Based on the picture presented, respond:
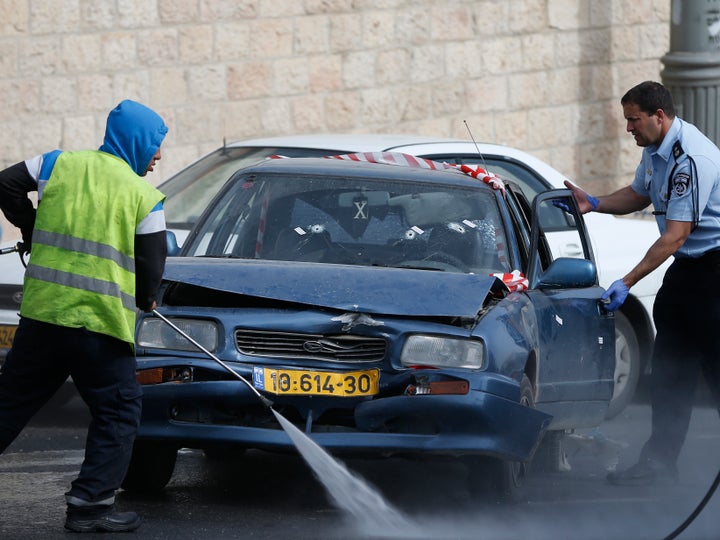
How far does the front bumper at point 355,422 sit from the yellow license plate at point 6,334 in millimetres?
2256

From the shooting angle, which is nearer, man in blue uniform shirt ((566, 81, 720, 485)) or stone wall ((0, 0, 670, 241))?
man in blue uniform shirt ((566, 81, 720, 485))

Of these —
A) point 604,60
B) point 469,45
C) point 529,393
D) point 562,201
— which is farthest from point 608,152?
point 529,393

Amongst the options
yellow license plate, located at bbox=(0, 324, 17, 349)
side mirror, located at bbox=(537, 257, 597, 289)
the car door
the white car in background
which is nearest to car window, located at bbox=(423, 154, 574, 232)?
the white car in background

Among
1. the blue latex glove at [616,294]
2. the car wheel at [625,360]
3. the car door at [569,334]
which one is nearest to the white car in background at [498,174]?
the car wheel at [625,360]

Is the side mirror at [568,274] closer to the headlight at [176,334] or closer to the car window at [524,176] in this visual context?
the headlight at [176,334]

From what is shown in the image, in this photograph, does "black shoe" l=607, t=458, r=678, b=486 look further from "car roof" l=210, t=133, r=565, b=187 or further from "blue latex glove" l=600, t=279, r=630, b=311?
"car roof" l=210, t=133, r=565, b=187

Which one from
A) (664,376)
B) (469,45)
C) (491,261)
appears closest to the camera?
(491,261)

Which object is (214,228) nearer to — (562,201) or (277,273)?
(277,273)

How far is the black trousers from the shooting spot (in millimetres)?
7754

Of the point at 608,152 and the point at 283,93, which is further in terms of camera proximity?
the point at 608,152

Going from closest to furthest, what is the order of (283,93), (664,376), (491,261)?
(491,261), (664,376), (283,93)

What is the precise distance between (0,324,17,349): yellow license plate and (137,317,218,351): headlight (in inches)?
83.4

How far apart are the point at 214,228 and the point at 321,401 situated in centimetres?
168

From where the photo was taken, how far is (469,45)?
1722cm
